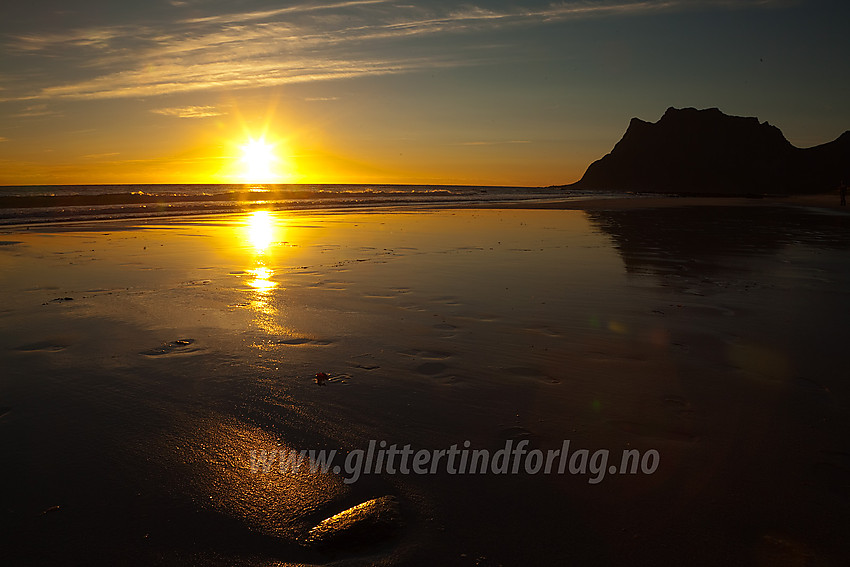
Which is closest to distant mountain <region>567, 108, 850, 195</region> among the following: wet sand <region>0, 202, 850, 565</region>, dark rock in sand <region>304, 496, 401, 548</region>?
wet sand <region>0, 202, 850, 565</region>

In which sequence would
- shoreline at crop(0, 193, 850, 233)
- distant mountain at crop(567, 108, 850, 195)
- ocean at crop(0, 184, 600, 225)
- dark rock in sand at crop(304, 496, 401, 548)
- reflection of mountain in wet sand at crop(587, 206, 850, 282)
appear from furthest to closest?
distant mountain at crop(567, 108, 850, 195) → ocean at crop(0, 184, 600, 225) → shoreline at crop(0, 193, 850, 233) → reflection of mountain in wet sand at crop(587, 206, 850, 282) → dark rock in sand at crop(304, 496, 401, 548)

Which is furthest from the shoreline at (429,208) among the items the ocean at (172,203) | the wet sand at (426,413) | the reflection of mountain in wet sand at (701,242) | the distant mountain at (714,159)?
the distant mountain at (714,159)

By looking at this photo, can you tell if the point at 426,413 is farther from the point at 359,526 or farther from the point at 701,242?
the point at 701,242

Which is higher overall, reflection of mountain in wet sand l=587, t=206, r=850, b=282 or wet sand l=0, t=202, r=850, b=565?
reflection of mountain in wet sand l=587, t=206, r=850, b=282

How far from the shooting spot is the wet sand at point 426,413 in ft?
8.75

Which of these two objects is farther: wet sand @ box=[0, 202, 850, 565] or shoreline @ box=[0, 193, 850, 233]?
shoreline @ box=[0, 193, 850, 233]

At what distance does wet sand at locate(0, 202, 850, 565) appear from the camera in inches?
105

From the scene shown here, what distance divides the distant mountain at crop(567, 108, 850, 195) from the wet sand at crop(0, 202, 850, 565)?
149803 mm

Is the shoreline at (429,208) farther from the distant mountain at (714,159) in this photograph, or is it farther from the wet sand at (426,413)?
the distant mountain at (714,159)

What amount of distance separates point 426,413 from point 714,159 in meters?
189

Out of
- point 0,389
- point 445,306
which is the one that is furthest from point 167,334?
point 445,306

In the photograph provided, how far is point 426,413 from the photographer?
406 centimetres

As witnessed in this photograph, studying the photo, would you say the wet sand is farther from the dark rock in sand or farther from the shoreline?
the shoreline

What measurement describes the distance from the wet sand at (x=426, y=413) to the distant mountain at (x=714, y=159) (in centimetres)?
14980
